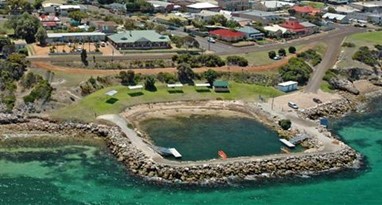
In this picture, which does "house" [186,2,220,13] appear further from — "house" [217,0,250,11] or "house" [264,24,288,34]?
"house" [264,24,288,34]

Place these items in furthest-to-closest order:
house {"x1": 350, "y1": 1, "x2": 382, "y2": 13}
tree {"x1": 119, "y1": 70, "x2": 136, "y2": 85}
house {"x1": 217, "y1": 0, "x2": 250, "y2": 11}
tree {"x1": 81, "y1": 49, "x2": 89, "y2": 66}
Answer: house {"x1": 350, "y1": 1, "x2": 382, "y2": 13} → house {"x1": 217, "y1": 0, "x2": 250, "y2": 11} → tree {"x1": 81, "y1": 49, "x2": 89, "y2": 66} → tree {"x1": 119, "y1": 70, "x2": 136, "y2": 85}

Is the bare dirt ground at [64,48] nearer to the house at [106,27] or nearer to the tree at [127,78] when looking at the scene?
the house at [106,27]

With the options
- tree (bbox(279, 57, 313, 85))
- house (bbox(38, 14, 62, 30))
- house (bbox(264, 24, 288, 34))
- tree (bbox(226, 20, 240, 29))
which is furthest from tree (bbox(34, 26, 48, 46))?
house (bbox(264, 24, 288, 34))

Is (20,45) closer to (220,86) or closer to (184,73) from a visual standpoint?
(184,73)

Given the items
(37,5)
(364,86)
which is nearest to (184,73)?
(364,86)

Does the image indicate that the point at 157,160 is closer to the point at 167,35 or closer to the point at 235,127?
the point at 235,127

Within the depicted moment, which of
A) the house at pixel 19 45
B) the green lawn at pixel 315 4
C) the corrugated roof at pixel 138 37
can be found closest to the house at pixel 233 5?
the green lawn at pixel 315 4

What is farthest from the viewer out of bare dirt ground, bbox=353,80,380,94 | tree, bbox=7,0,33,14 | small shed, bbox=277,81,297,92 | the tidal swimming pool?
tree, bbox=7,0,33,14
